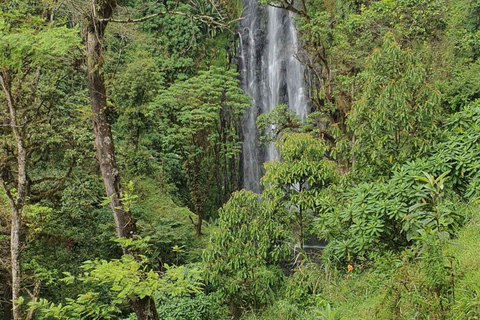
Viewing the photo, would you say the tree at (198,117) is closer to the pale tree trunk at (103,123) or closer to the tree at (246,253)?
the tree at (246,253)

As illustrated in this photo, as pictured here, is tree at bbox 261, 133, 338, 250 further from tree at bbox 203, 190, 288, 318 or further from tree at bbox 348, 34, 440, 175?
tree at bbox 348, 34, 440, 175

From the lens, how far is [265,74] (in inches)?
722

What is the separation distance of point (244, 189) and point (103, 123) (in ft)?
14.3

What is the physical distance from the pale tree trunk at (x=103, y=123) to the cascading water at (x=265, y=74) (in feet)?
42.3

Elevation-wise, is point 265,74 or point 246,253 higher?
point 265,74

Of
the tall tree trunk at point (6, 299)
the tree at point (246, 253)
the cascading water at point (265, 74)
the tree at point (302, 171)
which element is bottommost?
the tall tree trunk at point (6, 299)

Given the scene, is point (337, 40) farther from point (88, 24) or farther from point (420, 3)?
point (88, 24)

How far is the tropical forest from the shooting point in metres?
4.30

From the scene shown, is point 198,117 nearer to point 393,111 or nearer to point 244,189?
point 244,189

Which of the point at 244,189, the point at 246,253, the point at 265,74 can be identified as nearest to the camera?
the point at 246,253

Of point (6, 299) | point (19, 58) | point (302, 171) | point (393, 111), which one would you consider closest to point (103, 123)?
point (19, 58)

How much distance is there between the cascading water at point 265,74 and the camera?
698 inches

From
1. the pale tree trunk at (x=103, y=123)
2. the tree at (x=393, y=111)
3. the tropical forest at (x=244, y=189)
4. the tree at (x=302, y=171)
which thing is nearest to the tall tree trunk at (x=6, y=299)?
the tropical forest at (x=244, y=189)

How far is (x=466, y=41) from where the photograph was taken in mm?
11312
